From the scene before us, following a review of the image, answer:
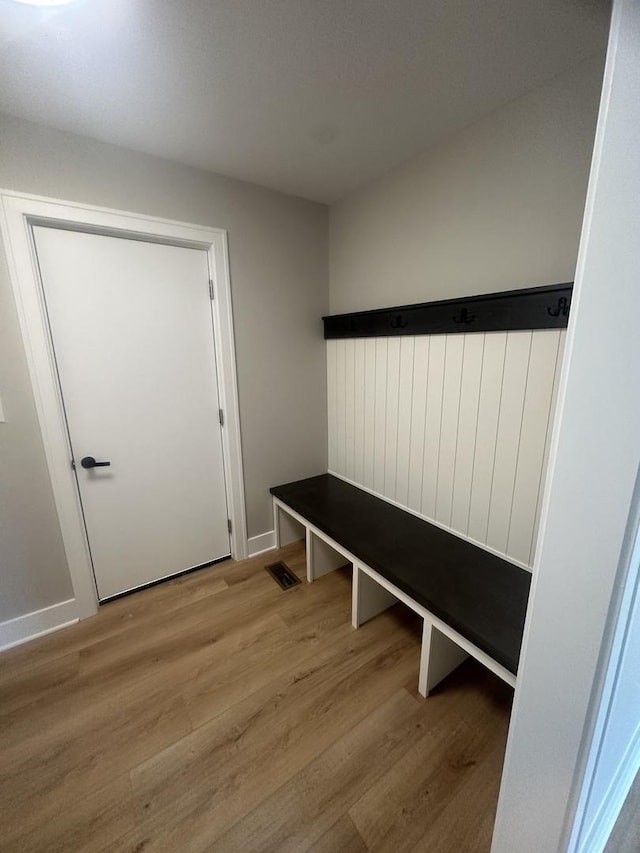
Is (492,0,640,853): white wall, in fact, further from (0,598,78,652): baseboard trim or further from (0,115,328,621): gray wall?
(0,598,78,652): baseboard trim

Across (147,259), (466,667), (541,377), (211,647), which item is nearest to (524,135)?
(541,377)

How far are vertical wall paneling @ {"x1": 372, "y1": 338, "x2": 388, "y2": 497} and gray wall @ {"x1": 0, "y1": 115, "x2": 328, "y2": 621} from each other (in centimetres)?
57

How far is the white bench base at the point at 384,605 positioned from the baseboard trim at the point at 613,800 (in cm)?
33

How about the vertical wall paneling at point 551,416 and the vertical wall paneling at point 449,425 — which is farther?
the vertical wall paneling at point 449,425

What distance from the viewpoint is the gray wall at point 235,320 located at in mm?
1532

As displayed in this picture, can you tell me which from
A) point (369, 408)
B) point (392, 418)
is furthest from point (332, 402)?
point (392, 418)

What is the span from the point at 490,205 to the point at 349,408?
1376 millimetres

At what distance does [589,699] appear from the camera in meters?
0.63

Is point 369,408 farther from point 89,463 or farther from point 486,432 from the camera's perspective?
point 89,463

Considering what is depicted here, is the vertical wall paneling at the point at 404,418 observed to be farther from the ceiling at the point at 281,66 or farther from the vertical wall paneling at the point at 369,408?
the ceiling at the point at 281,66

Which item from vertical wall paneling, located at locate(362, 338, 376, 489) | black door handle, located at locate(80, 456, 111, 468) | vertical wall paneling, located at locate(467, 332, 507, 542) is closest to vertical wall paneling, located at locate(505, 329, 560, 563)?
vertical wall paneling, located at locate(467, 332, 507, 542)

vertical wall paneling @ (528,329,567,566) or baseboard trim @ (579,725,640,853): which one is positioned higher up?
vertical wall paneling @ (528,329,567,566)

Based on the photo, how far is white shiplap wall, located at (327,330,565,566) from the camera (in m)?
1.40

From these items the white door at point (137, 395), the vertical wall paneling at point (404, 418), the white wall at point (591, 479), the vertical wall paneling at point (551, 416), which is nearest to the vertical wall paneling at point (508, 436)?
the vertical wall paneling at point (551, 416)
